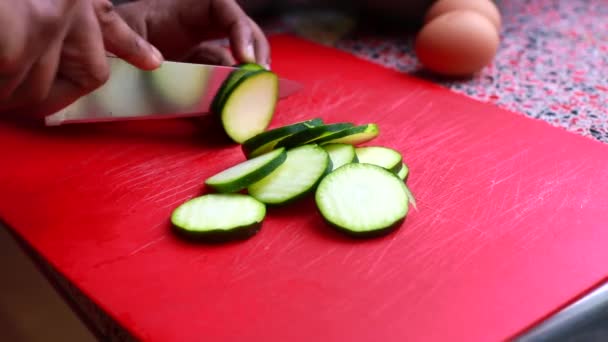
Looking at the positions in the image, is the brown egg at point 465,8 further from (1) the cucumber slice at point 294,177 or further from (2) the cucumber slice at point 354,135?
(1) the cucumber slice at point 294,177

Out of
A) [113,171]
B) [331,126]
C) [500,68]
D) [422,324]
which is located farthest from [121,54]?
[500,68]

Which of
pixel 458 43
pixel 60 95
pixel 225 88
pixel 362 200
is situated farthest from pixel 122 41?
pixel 458 43

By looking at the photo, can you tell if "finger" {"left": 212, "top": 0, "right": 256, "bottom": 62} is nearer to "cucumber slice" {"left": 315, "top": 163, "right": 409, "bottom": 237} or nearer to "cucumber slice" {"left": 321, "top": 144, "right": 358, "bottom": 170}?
"cucumber slice" {"left": 321, "top": 144, "right": 358, "bottom": 170}

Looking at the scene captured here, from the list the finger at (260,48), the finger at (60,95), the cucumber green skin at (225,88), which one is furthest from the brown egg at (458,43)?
the finger at (60,95)

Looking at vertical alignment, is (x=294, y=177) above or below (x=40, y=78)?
below

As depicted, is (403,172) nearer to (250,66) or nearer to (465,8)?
(250,66)

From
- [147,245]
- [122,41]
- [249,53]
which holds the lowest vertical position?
[147,245]

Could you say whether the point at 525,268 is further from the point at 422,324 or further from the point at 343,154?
the point at 343,154
